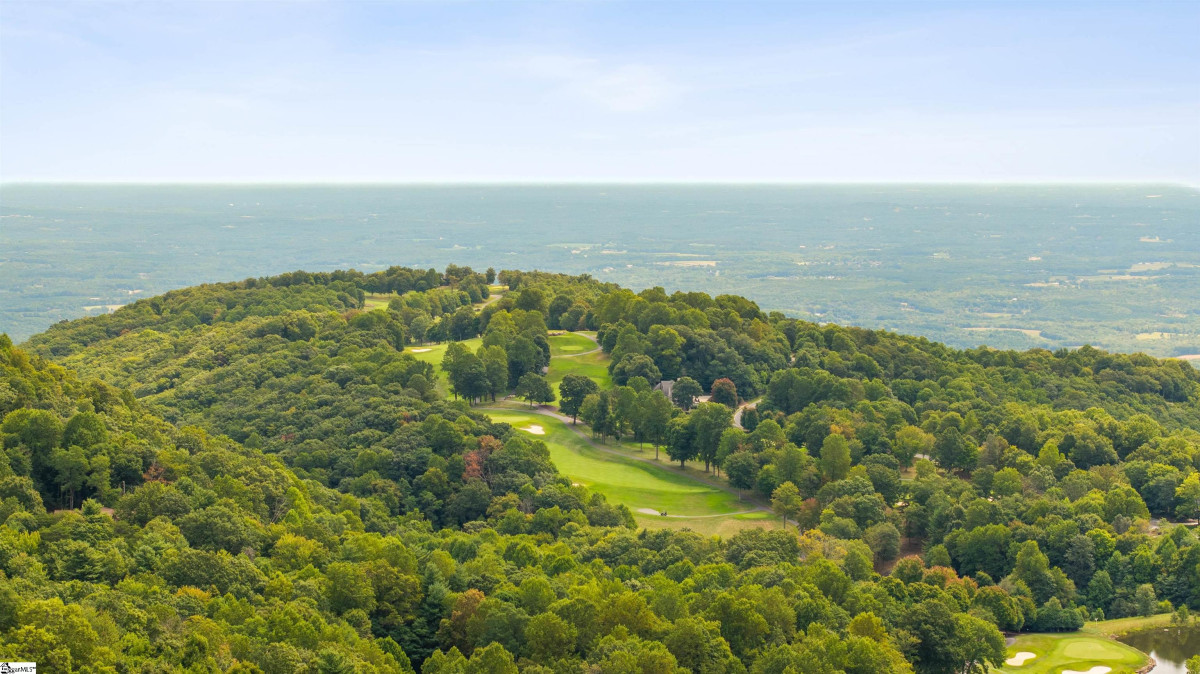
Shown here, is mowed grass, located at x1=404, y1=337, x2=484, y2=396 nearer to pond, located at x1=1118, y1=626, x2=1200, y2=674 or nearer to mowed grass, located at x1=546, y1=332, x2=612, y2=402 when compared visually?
mowed grass, located at x1=546, y1=332, x2=612, y2=402

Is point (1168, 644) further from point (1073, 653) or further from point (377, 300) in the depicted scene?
point (377, 300)

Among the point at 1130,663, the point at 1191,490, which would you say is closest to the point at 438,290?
the point at 1191,490

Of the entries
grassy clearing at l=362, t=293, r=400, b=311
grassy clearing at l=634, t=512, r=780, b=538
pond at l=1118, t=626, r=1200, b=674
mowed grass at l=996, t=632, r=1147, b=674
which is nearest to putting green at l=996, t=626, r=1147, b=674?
mowed grass at l=996, t=632, r=1147, b=674

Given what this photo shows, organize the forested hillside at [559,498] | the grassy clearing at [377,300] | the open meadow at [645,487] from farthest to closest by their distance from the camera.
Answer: the grassy clearing at [377,300] → the open meadow at [645,487] → the forested hillside at [559,498]

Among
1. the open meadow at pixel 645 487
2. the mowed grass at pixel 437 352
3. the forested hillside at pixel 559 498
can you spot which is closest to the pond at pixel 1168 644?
the forested hillside at pixel 559 498

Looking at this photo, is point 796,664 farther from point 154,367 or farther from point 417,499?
point 154,367

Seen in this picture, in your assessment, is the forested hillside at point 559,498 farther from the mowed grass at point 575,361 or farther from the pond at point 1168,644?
the pond at point 1168,644

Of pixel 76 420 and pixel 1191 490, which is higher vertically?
pixel 76 420
